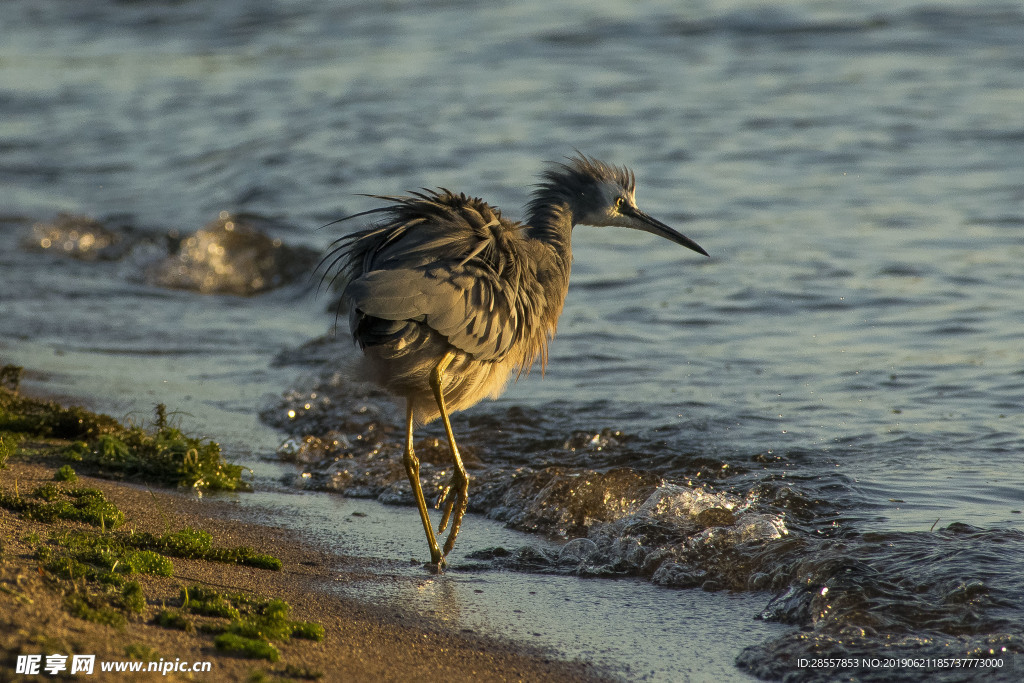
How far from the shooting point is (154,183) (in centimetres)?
1436

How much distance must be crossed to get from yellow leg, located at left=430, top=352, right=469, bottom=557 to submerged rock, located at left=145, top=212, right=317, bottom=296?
5792 millimetres

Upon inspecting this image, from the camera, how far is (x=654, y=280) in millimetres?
9992

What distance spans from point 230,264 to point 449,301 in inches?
271

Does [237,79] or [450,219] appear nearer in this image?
[450,219]

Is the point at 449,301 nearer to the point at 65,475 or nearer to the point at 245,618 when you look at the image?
the point at 245,618

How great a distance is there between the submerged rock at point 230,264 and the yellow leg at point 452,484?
19.0ft

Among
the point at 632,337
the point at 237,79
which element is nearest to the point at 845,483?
the point at 632,337

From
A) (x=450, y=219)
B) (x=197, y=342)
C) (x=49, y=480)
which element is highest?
(x=450, y=219)

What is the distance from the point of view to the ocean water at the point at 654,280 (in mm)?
5355

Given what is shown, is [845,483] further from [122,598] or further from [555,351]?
[122,598]

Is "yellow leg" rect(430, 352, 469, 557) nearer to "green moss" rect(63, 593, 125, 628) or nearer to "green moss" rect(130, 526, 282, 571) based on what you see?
"green moss" rect(130, 526, 282, 571)

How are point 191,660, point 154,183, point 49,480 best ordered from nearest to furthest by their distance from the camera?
1. point 191,660
2. point 49,480
3. point 154,183

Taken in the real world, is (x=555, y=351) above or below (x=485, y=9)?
below

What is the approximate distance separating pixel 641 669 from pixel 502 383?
210 centimetres
